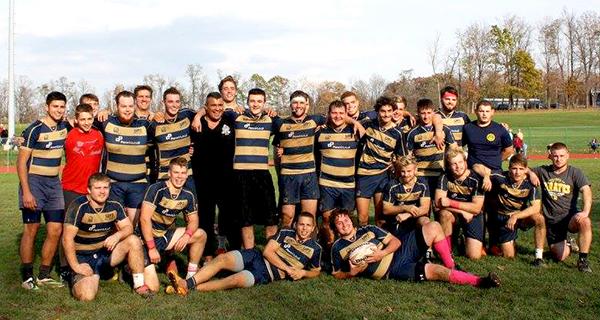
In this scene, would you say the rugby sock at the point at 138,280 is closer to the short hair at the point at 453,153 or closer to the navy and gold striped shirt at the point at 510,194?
the short hair at the point at 453,153

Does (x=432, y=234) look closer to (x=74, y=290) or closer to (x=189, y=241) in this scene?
(x=189, y=241)

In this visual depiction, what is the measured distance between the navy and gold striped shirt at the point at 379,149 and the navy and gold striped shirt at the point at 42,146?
3.68 metres

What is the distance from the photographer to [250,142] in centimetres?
722

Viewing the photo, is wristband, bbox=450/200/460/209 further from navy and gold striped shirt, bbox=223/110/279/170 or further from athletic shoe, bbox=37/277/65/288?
athletic shoe, bbox=37/277/65/288

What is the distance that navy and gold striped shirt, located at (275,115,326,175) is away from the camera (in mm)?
7281

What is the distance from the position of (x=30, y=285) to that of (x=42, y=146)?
1536 millimetres

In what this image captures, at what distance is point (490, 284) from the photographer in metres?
5.81

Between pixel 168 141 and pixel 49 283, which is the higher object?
pixel 168 141

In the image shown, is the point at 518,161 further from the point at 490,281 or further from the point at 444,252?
the point at 490,281

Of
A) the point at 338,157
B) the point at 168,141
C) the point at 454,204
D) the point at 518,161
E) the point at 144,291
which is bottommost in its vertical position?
the point at 144,291

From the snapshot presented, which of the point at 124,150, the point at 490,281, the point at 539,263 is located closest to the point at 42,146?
the point at 124,150

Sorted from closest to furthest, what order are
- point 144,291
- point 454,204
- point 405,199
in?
point 144,291
point 405,199
point 454,204

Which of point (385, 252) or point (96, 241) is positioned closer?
point (96, 241)

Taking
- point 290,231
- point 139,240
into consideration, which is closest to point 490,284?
point 290,231
